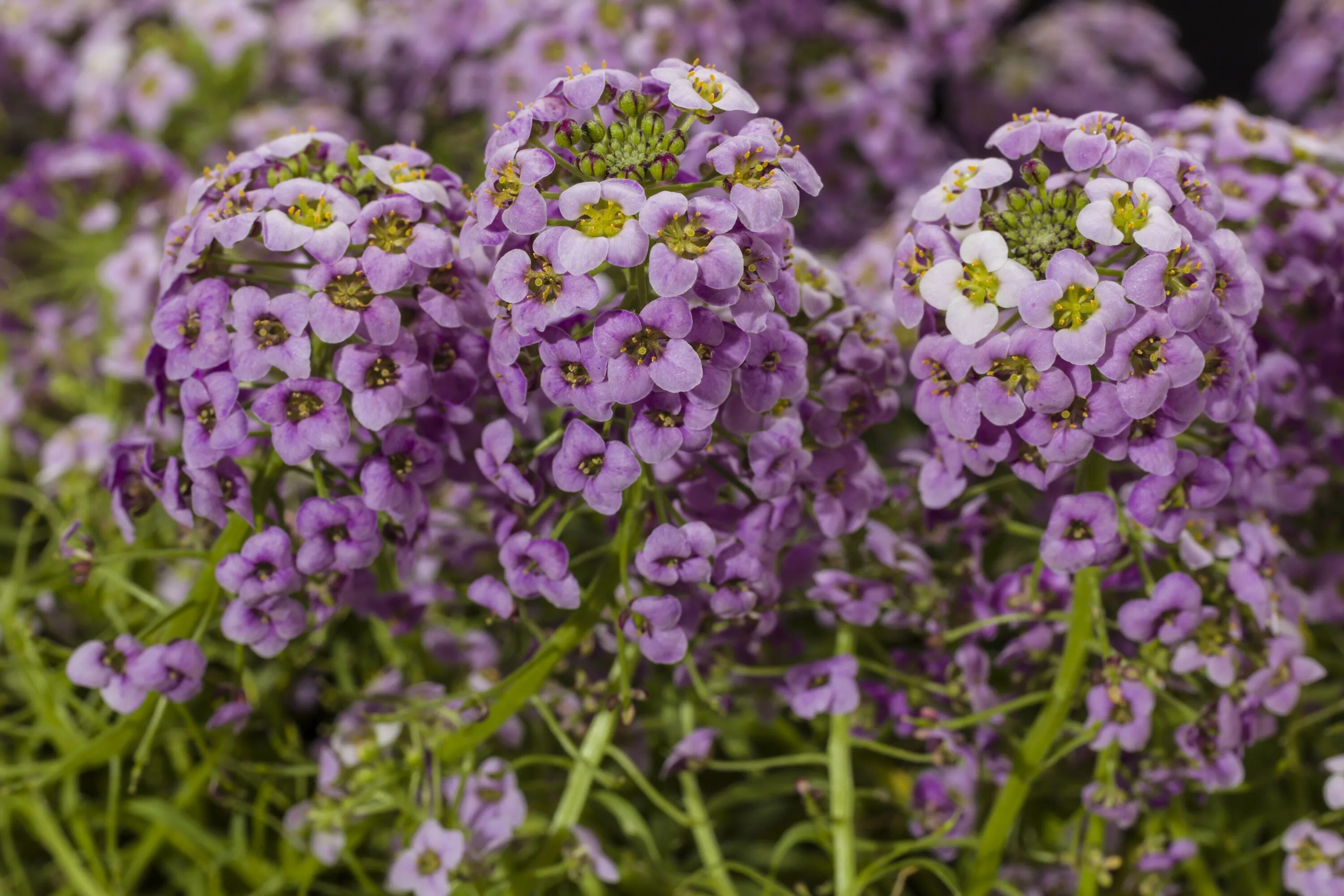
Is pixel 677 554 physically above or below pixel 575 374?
below

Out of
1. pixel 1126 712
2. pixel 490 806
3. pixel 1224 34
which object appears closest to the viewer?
pixel 1126 712

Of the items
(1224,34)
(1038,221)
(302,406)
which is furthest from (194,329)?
(1224,34)

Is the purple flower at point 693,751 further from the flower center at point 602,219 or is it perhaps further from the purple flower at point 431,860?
the flower center at point 602,219

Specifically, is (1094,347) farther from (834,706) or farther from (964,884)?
(964,884)

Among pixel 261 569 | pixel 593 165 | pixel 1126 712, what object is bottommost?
pixel 1126 712

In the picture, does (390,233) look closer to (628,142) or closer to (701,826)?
(628,142)

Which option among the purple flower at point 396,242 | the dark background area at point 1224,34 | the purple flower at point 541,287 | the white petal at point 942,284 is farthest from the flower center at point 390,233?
the dark background area at point 1224,34

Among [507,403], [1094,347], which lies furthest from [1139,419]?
[507,403]
